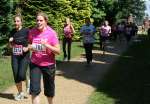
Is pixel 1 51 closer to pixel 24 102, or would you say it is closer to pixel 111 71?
pixel 111 71

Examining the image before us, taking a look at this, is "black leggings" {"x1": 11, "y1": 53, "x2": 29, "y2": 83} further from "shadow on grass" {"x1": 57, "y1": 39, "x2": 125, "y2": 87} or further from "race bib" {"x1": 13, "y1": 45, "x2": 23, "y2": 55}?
"shadow on grass" {"x1": 57, "y1": 39, "x2": 125, "y2": 87}

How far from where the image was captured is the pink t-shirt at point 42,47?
9.52 m

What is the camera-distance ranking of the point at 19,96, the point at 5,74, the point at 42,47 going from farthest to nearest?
the point at 5,74 < the point at 19,96 < the point at 42,47

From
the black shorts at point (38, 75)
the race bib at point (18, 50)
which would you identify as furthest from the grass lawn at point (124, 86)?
the black shorts at point (38, 75)

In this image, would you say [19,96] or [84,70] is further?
[84,70]

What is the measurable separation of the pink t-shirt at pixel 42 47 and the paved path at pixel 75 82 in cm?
249

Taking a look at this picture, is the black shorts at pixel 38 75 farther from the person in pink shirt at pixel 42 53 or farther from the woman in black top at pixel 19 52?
the woman in black top at pixel 19 52

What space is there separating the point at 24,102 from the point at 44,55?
8.70 ft

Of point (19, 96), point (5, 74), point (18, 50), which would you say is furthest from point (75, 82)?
point (18, 50)

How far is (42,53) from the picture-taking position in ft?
31.4

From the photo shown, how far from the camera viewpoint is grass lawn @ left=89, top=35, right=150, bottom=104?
12.5 meters

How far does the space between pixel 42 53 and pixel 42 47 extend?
0.49 ft

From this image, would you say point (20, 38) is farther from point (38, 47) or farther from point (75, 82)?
point (75, 82)

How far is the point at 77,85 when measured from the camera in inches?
583
